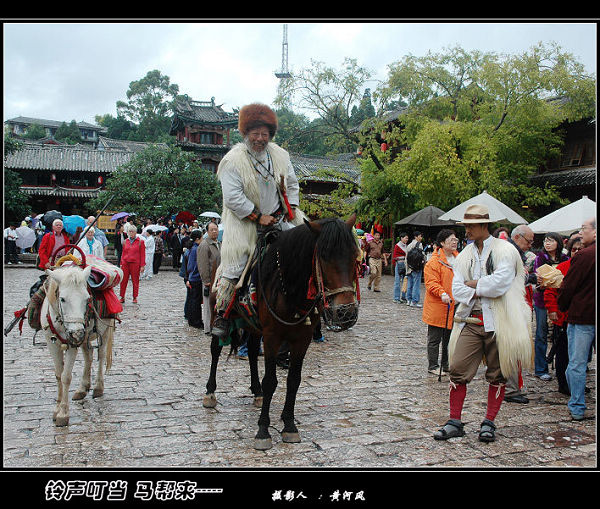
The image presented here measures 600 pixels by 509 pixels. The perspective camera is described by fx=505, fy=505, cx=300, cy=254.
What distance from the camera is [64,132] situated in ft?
233

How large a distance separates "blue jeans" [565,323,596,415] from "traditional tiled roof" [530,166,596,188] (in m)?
15.8

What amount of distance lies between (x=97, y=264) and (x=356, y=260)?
3.44 m

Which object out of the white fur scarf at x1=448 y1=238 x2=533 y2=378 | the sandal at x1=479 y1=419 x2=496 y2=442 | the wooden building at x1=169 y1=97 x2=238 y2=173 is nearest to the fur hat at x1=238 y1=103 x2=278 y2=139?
the white fur scarf at x1=448 y1=238 x2=533 y2=378

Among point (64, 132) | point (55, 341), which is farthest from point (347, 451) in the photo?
point (64, 132)

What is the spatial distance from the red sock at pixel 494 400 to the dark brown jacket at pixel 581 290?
4.71 feet

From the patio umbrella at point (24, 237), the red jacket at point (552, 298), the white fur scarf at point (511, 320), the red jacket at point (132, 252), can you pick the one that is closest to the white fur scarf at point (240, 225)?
the white fur scarf at point (511, 320)

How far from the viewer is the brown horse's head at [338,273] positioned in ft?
13.0

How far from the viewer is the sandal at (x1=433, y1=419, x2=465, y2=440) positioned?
15.5 feet

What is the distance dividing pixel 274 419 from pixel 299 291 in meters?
1.59

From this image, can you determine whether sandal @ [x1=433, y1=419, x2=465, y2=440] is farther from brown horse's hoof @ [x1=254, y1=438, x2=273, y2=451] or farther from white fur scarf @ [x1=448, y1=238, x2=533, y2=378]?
brown horse's hoof @ [x1=254, y1=438, x2=273, y2=451]

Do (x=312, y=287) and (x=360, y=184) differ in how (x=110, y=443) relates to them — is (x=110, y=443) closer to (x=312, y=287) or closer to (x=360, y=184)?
(x=312, y=287)

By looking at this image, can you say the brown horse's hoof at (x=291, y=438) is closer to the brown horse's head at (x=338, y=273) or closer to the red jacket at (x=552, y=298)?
the brown horse's head at (x=338, y=273)

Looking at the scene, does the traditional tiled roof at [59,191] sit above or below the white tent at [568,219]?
above

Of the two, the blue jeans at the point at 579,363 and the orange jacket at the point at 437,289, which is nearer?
the blue jeans at the point at 579,363
